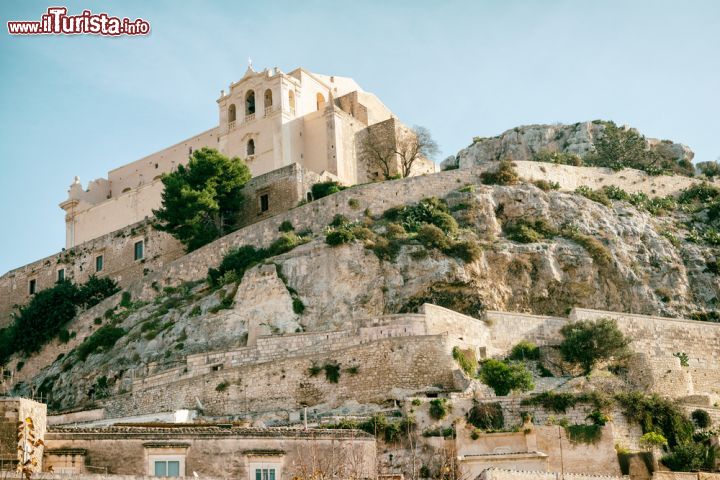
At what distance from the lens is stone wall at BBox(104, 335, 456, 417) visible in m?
30.0

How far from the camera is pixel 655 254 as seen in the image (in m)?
42.6

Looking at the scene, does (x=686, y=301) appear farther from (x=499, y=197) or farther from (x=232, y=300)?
(x=232, y=300)

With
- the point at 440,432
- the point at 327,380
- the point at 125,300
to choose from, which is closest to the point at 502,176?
the point at 125,300

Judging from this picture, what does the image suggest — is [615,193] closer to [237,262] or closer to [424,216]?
[424,216]

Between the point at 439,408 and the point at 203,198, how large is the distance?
22.3m

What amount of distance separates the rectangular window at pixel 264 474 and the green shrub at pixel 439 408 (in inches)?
387

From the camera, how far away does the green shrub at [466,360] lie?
30.8 metres

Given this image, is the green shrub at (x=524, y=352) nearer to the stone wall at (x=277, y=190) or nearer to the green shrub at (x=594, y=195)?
the green shrub at (x=594, y=195)

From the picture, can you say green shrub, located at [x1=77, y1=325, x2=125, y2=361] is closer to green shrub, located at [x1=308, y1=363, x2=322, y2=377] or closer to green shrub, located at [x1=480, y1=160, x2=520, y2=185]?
green shrub, located at [x1=308, y1=363, x2=322, y2=377]

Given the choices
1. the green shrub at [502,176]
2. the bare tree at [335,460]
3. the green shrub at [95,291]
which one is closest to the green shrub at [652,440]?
the bare tree at [335,460]

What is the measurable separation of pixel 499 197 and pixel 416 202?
3458mm

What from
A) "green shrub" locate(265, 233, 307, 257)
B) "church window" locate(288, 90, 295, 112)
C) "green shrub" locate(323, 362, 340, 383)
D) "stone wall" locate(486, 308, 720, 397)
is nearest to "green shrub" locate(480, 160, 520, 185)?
"green shrub" locate(265, 233, 307, 257)

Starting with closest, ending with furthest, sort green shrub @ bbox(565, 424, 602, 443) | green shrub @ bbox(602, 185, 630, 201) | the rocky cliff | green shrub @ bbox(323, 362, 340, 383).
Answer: green shrub @ bbox(565, 424, 602, 443), green shrub @ bbox(323, 362, 340, 383), the rocky cliff, green shrub @ bbox(602, 185, 630, 201)

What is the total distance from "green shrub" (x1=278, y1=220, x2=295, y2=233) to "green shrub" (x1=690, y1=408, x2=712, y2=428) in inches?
771
